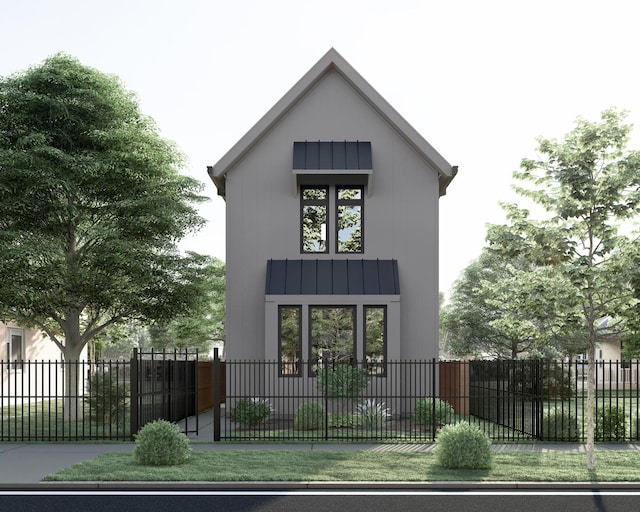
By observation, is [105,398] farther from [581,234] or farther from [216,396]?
[581,234]

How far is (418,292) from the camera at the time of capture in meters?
26.7

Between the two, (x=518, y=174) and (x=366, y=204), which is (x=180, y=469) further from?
(x=366, y=204)

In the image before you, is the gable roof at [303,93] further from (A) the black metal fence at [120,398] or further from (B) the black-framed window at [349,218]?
(A) the black metal fence at [120,398]

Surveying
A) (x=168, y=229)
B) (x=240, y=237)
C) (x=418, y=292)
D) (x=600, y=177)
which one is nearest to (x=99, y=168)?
(x=168, y=229)

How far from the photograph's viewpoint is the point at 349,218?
2714 centimetres

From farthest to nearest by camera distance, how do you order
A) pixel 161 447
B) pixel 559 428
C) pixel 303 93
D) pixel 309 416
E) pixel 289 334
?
pixel 303 93 < pixel 289 334 < pixel 309 416 < pixel 559 428 < pixel 161 447

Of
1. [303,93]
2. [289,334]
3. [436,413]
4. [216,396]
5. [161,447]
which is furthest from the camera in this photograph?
[303,93]

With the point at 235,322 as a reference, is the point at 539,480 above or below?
below

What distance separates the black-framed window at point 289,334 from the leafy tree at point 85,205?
338cm

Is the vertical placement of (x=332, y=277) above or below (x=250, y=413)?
above

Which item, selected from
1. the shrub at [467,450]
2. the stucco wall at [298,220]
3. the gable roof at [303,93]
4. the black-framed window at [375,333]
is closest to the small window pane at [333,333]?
the black-framed window at [375,333]

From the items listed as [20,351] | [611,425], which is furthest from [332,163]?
[20,351]

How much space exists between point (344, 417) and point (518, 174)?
→ 28.7 feet

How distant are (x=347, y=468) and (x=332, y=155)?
13282 millimetres
